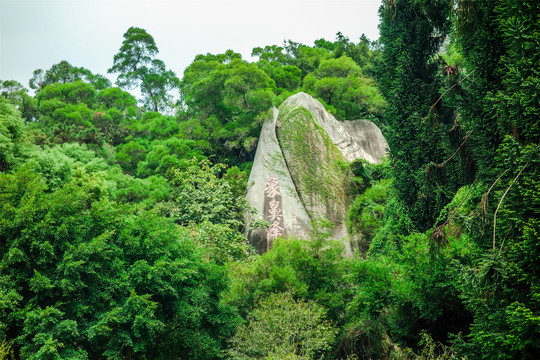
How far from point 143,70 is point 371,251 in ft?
103

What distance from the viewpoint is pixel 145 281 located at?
11.1m

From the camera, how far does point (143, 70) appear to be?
40250mm

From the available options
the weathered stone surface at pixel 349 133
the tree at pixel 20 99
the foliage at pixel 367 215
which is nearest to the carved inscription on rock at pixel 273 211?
the foliage at pixel 367 215

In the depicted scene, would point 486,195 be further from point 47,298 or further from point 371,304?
point 47,298

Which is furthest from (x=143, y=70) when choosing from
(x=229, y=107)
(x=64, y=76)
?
(x=229, y=107)

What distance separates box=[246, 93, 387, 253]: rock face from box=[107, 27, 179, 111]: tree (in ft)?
64.6

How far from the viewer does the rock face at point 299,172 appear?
1972 cm

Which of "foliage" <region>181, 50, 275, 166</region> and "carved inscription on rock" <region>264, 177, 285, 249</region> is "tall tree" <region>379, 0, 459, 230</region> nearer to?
"carved inscription on rock" <region>264, 177, 285, 249</region>

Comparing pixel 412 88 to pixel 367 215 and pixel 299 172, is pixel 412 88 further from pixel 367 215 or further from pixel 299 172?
pixel 299 172

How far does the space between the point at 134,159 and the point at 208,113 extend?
16.8ft

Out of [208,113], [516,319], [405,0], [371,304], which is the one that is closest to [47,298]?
[371,304]

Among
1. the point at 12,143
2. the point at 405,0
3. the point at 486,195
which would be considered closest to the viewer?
the point at 486,195

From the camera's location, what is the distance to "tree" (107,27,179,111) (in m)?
39.9

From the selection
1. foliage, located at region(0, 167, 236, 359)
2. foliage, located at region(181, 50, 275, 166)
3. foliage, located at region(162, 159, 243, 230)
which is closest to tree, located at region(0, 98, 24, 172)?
foliage, located at region(0, 167, 236, 359)
